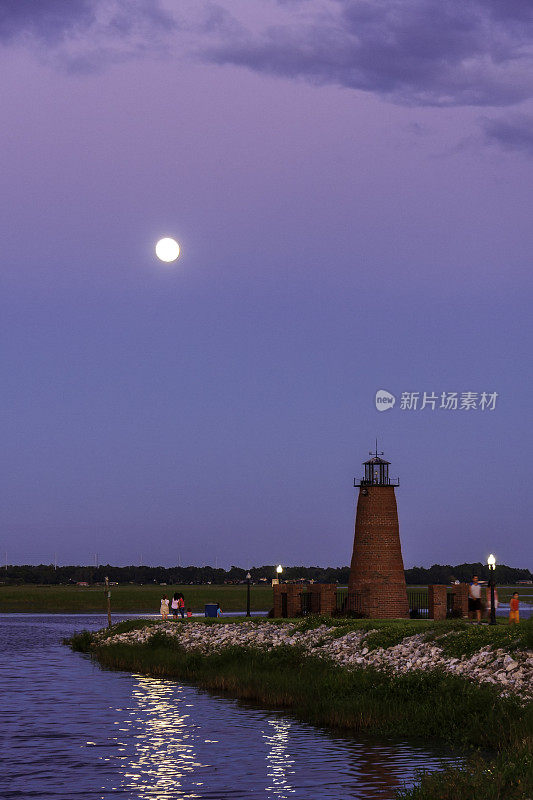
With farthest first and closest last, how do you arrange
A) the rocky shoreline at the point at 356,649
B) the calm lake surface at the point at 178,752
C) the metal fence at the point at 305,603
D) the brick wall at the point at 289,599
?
the metal fence at the point at 305,603 < the brick wall at the point at 289,599 < the rocky shoreline at the point at 356,649 < the calm lake surface at the point at 178,752

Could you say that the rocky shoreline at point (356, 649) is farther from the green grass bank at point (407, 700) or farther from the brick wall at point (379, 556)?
the brick wall at point (379, 556)

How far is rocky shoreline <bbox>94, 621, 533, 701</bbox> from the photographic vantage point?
102 feet

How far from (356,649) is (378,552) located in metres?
19.4

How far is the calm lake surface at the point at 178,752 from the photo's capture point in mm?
22516

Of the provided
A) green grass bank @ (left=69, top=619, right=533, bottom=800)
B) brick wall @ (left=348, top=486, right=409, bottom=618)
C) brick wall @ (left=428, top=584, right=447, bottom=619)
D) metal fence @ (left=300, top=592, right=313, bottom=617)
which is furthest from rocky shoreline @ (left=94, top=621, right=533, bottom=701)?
brick wall @ (left=428, top=584, right=447, bottom=619)

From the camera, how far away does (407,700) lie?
32125 millimetres

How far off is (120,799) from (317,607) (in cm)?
3747

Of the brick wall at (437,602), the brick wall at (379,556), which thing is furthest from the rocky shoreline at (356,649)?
the brick wall at (437,602)

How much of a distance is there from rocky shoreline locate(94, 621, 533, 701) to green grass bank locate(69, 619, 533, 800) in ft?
1.87

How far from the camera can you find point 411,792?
1911 cm

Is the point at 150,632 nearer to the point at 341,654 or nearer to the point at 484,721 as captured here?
the point at 341,654

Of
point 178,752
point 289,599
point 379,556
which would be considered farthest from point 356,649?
point 379,556

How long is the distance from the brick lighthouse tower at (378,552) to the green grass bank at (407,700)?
10.9 m

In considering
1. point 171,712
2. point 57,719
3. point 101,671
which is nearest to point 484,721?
point 171,712
